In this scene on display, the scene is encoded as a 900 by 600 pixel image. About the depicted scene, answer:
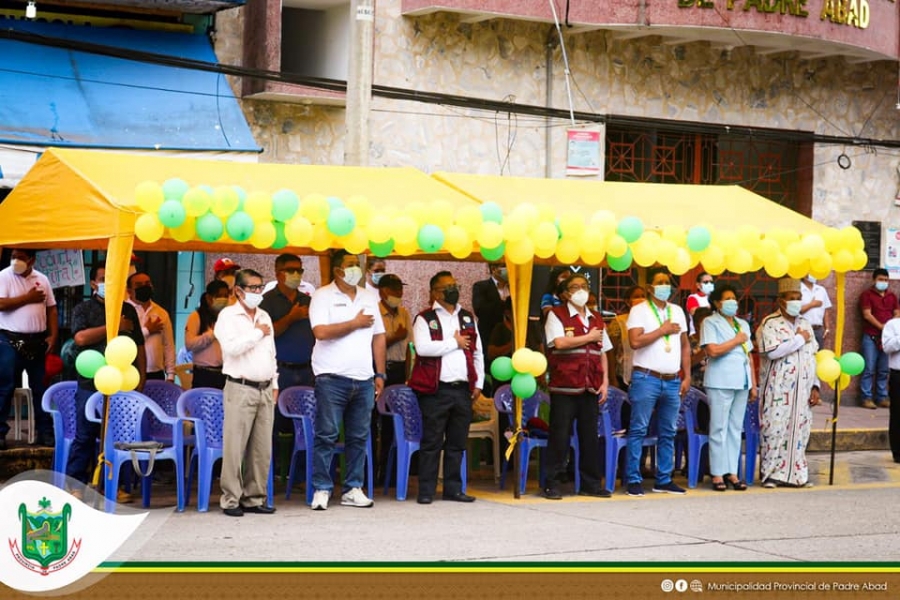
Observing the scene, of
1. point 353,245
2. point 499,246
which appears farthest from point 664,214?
point 353,245

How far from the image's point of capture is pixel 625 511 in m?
11.5

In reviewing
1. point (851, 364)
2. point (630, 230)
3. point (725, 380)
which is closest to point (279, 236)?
point (630, 230)

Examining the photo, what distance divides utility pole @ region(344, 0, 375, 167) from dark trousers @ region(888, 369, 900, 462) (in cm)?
589

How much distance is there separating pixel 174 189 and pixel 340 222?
4.01 feet

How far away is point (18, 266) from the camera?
502 inches

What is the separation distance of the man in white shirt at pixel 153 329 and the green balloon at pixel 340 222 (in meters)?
2.31

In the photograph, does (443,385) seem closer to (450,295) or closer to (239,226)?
(450,295)

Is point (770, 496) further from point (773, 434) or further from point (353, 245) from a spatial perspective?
point (353, 245)

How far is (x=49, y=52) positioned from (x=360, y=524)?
292 inches

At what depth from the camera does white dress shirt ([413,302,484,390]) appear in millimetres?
11719

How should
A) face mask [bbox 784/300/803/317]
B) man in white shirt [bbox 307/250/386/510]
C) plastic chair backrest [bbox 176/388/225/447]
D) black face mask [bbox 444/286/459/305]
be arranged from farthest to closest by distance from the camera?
1. face mask [bbox 784/300/803/317]
2. black face mask [bbox 444/286/459/305]
3. man in white shirt [bbox 307/250/386/510]
4. plastic chair backrest [bbox 176/388/225/447]

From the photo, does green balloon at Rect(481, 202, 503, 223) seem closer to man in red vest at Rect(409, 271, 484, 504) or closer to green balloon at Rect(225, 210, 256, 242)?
man in red vest at Rect(409, 271, 484, 504)

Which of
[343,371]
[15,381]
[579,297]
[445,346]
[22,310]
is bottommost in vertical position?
[15,381]

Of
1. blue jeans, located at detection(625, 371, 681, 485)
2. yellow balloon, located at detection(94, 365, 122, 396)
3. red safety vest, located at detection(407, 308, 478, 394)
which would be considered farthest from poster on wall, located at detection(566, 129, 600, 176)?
yellow balloon, located at detection(94, 365, 122, 396)
